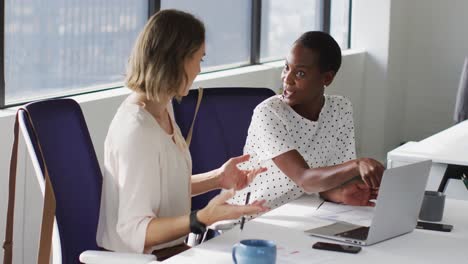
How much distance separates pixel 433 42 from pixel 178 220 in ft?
17.4

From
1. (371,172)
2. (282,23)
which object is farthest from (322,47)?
(282,23)

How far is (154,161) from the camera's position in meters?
2.22

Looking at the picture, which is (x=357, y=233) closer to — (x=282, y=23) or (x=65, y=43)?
(x=65, y=43)

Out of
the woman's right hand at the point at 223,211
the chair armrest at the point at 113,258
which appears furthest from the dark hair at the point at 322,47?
the chair armrest at the point at 113,258

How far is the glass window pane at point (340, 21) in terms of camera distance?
6.83m

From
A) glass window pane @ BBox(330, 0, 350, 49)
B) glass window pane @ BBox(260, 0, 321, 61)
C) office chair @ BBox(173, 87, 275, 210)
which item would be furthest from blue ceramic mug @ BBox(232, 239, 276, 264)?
glass window pane @ BBox(330, 0, 350, 49)

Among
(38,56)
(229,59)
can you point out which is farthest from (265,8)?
(38,56)

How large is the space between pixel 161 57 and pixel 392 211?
0.71m

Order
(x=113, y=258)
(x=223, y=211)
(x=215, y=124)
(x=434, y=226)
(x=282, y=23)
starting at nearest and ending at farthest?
1. (x=113, y=258)
2. (x=223, y=211)
3. (x=434, y=226)
4. (x=215, y=124)
5. (x=282, y=23)

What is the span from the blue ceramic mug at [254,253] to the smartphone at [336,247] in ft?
1.06

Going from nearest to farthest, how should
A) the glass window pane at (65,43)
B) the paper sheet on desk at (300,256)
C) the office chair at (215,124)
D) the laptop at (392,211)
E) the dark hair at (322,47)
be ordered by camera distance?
the paper sheet on desk at (300,256) < the laptop at (392,211) < the dark hair at (322,47) < the office chair at (215,124) < the glass window pane at (65,43)

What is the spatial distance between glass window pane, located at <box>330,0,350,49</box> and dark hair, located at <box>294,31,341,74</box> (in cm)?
409

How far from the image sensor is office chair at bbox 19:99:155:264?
2.04 m

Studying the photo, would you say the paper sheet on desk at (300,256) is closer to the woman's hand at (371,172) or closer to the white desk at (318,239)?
the white desk at (318,239)
